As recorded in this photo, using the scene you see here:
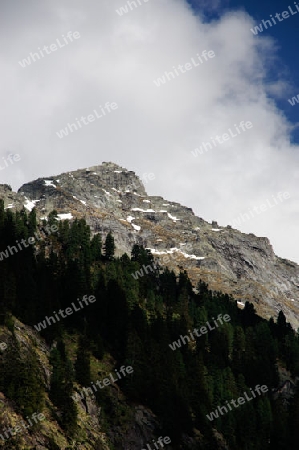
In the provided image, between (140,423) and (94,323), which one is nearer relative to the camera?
(140,423)

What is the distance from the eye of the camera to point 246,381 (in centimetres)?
8869

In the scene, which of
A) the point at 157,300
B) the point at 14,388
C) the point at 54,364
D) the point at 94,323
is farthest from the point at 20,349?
the point at 157,300

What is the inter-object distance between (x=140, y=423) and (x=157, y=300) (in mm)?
42444

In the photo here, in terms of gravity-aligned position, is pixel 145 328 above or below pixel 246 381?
above

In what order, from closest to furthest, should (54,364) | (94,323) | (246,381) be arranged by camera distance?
(54,364), (94,323), (246,381)

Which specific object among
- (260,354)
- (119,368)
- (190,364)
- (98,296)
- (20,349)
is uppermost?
A: (98,296)

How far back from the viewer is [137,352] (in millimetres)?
67312

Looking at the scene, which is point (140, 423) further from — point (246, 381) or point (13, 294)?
point (246, 381)

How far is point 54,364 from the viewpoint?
5116 centimetres

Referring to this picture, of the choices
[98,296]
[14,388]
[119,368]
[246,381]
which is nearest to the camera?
[14,388]

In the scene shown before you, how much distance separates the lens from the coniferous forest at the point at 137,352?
50.0 metres

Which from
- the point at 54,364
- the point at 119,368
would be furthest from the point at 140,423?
the point at 54,364

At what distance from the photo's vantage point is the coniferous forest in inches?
1967

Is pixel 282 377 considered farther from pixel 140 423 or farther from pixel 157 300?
pixel 140 423
